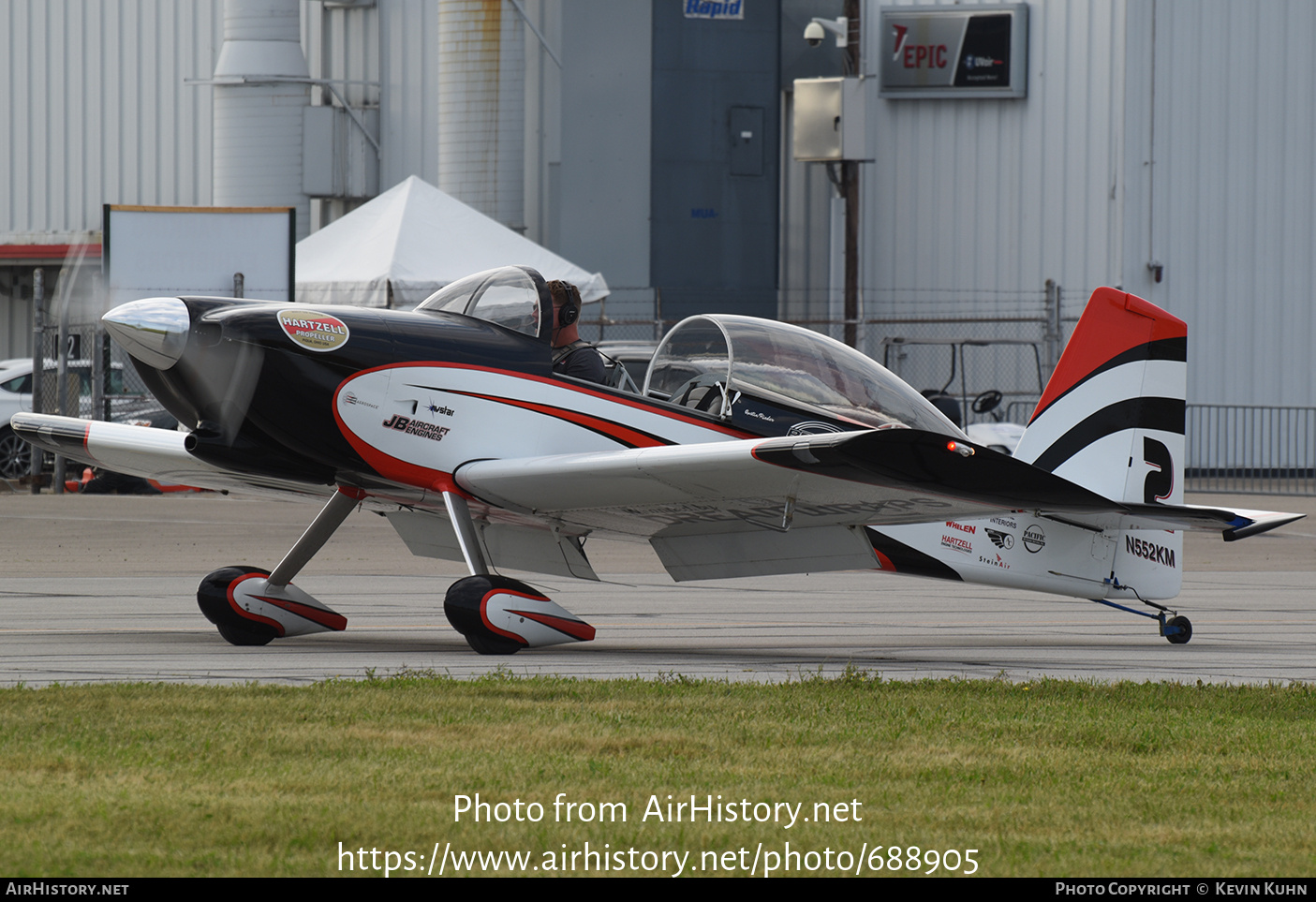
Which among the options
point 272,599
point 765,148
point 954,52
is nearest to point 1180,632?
point 272,599

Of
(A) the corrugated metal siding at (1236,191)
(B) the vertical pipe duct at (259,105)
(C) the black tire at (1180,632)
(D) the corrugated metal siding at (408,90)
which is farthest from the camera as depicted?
(D) the corrugated metal siding at (408,90)

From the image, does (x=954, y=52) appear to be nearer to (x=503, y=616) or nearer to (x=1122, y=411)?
(x=1122, y=411)

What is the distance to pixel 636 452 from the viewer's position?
799 cm

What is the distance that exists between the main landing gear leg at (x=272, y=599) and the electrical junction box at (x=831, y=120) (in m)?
18.7

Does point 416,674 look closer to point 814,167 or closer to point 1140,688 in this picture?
point 1140,688

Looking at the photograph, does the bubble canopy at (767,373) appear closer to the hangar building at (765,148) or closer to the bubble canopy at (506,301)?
the bubble canopy at (506,301)

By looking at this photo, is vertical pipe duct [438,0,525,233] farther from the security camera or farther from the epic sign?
the epic sign

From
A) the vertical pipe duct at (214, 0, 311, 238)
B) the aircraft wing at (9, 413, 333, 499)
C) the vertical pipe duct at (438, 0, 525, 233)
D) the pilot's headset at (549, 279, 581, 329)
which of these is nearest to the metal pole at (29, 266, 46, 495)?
the vertical pipe duct at (214, 0, 311, 238)

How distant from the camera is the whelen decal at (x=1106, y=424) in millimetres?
9938

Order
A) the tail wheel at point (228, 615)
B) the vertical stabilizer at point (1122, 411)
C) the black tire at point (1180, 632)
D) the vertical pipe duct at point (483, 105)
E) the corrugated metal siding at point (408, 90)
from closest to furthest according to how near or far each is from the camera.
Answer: the tail wheel at point (228, 615)
the black tire at point (1180, 632)
the vertical stabilizer at point (1122, 411)
the vertical pipe duct at point (483, 105)
the corrugated metal siding at point (408, 90)

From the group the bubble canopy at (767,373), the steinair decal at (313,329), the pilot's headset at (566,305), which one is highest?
the pilot's headset at (566,305)

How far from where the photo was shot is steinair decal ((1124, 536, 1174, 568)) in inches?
388

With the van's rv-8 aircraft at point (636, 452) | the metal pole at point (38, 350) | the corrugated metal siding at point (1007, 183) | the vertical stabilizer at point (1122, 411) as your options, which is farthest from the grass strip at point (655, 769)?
the corrugated metal siding at point (1007, 183)

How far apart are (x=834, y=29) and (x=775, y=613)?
16996 mm
